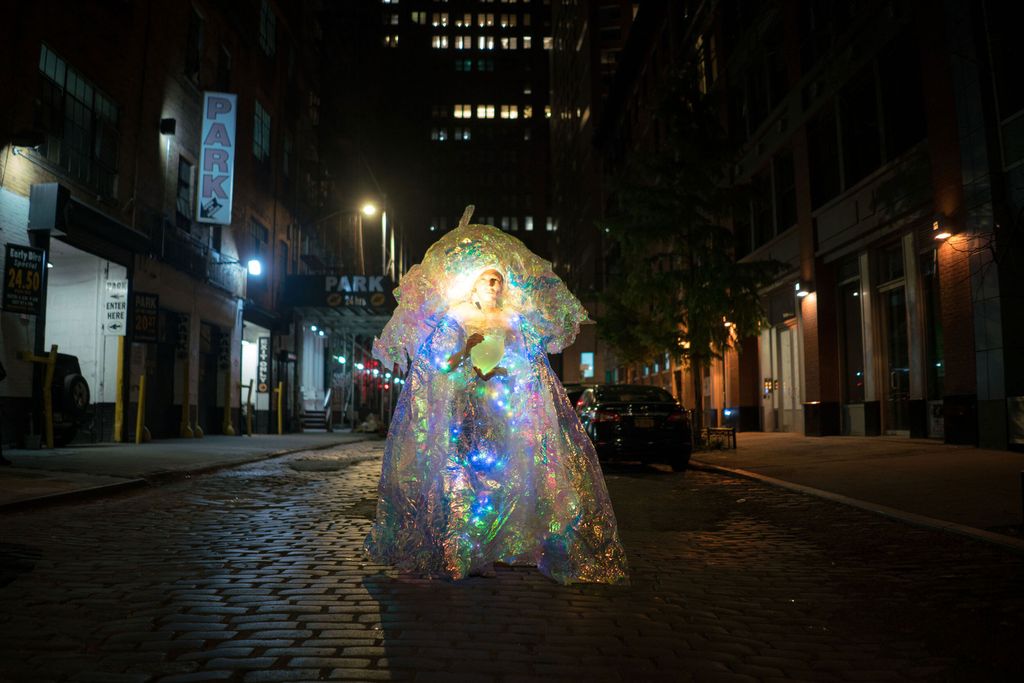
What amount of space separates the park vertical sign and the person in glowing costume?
17.6m

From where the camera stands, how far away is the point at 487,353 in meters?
5.45

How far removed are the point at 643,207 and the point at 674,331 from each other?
3229 mm

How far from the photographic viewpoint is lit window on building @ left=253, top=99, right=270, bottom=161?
27359 mm

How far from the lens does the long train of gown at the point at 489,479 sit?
5016mm

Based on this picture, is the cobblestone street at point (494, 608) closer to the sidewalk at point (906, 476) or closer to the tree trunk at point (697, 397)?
the sidewalk at point (906, 476)

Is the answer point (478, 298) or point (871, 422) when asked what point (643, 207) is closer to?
point (871, 422)

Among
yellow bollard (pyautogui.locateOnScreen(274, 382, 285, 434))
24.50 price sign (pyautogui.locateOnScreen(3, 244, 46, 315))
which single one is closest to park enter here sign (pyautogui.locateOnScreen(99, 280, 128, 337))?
24.50 price sign (pyautogui.locateOnScreen(3, 244, 46, 315))

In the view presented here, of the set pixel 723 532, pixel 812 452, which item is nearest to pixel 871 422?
pixel 812 452

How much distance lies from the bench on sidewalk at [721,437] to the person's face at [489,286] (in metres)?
13.7

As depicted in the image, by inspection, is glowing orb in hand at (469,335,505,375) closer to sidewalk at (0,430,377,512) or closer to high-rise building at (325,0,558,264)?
sidewalk at (0,430,377,512)

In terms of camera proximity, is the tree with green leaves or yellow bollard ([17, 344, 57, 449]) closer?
yellow bollard ([17, 344, 57, 449])

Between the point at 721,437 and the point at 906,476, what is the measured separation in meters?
7.98

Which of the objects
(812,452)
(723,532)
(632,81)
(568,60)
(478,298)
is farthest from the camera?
(568,60)

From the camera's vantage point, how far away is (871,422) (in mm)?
18047
